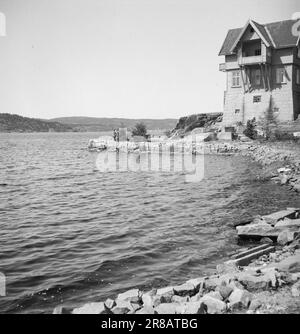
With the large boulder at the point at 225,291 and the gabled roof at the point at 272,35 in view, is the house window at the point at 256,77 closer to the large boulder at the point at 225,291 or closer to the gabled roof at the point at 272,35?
the gabled roof at the point at 272,35

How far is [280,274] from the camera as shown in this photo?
26.7ft

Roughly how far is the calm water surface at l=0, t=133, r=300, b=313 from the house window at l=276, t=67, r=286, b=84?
23.8 metres

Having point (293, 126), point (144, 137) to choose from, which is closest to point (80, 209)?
point (293, 126)

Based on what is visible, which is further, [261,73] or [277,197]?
[261,73]

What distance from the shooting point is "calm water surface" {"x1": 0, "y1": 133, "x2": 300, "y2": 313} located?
33.3ft

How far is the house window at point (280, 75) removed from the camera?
151ft

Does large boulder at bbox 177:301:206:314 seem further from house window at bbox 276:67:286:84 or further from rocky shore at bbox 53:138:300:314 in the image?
house window at bbox 276:67:286:84

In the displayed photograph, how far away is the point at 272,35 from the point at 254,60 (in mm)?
4816

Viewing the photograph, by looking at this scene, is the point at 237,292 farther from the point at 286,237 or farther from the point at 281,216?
the point at 281,216

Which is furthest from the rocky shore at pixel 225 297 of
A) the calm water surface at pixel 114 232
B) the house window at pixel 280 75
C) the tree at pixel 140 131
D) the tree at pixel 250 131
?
the tree at pixel 140 131

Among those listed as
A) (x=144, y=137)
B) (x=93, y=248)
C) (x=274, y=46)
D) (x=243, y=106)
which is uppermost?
(x=274, y=46)

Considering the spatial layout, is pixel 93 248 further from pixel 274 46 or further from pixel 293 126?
pixel 274 46
